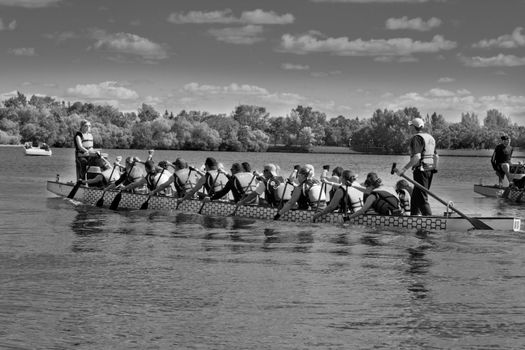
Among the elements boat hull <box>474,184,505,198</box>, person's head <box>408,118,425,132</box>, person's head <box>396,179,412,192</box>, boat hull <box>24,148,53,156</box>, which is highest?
person's head <box>408,118,425,132</box>

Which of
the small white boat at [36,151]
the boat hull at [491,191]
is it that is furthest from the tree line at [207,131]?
the boat hull at [491,191]

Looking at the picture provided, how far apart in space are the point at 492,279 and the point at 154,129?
138m

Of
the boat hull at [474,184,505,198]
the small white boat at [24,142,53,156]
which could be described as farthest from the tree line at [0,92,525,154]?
the boat hull at [474,184,505,198]

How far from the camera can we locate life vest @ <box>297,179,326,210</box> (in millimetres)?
21547

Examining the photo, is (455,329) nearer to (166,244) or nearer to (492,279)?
(492,279)

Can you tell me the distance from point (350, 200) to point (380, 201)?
82 centimetres

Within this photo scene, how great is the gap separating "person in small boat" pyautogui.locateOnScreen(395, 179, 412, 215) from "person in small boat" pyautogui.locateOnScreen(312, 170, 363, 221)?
98 cm

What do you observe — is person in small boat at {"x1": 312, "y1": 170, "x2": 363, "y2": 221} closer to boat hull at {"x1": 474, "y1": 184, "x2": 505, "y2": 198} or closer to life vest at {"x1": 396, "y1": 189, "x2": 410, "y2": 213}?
life vest at {"x1": 396, "y1": 189, "x2": 410, "y2": 213}

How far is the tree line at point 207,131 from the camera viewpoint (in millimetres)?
143125

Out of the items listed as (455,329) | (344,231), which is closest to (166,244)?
(344,231)

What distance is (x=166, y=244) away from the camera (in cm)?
1858

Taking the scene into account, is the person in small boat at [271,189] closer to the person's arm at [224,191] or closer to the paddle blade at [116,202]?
the person's arm at [224,191]

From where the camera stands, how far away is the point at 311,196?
21750 mm

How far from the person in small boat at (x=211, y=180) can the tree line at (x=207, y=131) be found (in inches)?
4012
